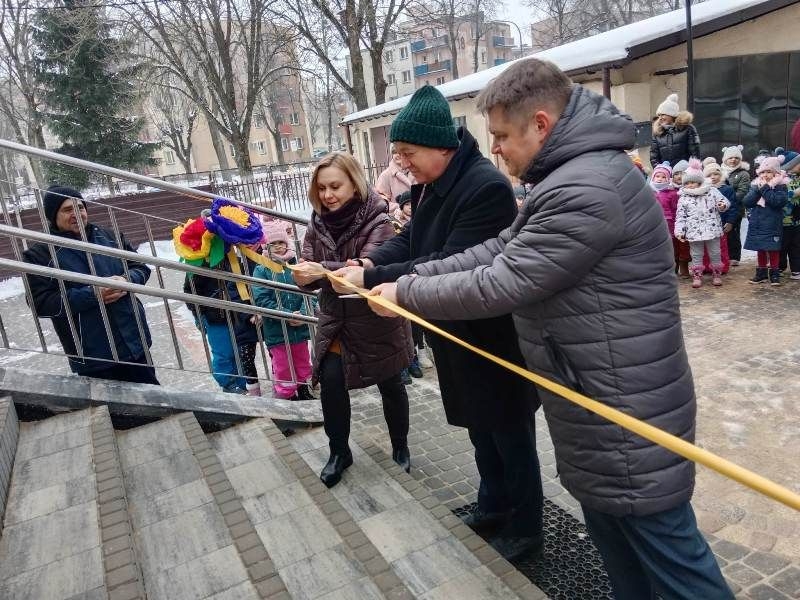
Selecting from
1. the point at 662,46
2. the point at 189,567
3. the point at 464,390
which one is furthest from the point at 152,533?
the point at 662,46

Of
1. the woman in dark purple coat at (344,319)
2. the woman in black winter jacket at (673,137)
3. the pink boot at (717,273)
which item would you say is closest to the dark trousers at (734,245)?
the pink boot at (717,273)

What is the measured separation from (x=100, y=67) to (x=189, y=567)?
945 inches

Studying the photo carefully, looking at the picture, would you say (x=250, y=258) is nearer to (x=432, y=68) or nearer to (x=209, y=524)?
(x=209, y=524)

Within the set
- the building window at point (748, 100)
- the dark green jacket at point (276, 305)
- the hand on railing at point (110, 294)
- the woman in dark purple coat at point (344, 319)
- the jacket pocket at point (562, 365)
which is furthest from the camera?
the building window at point (748, 100)

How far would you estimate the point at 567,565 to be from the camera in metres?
2.65

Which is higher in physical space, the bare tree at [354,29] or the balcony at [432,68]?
the balcony at [432,68]

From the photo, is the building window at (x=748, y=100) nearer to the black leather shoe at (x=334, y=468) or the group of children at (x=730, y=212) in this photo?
the group of children at (x=730, y=212)

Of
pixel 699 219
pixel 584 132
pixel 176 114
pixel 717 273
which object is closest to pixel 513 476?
pixel 584 132

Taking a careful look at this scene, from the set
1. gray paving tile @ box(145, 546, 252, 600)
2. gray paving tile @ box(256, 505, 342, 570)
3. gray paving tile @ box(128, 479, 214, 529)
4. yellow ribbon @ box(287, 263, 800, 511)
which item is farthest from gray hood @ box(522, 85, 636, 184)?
gray paving tile @ box(128, 479, 214, 529)

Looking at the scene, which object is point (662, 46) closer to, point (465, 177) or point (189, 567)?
point (465, 177)

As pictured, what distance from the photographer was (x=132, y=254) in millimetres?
3342

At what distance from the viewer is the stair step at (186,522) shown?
224 centimetres

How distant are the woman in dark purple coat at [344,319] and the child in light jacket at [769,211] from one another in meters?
5.48

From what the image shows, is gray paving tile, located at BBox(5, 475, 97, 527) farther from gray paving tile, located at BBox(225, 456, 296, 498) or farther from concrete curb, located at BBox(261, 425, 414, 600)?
concrete curb, located at BBox(261, 425, 414, 600)
